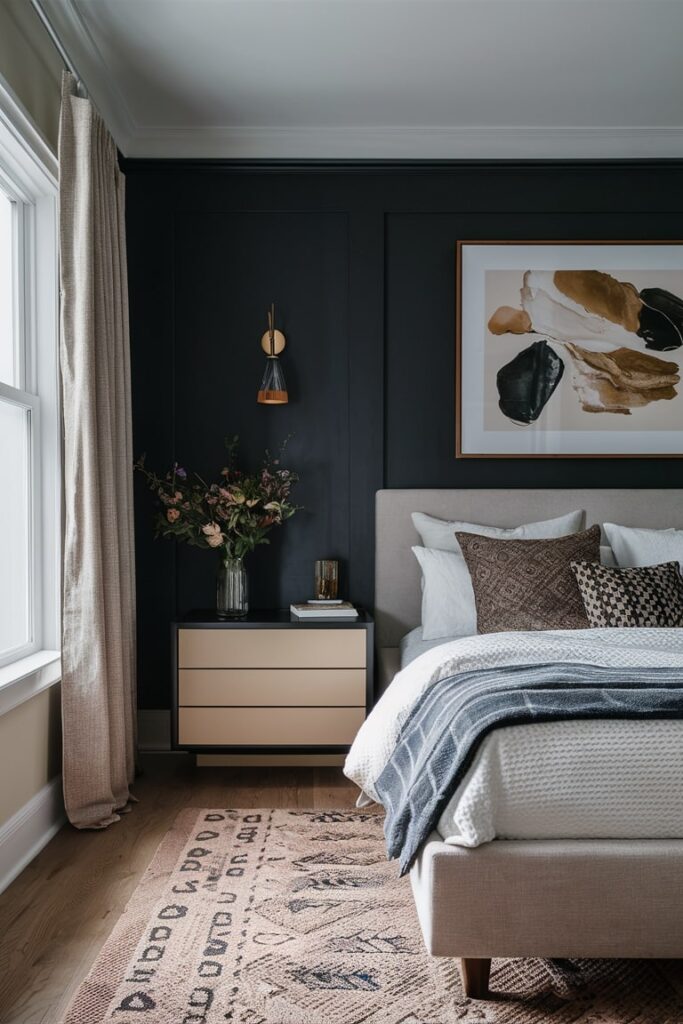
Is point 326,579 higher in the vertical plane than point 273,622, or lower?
higher

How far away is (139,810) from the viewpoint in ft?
10.5

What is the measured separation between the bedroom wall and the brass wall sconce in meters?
0.06

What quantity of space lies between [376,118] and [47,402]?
6.24 feet

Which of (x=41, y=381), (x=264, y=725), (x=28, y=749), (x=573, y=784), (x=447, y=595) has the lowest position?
(x=264, y=725)

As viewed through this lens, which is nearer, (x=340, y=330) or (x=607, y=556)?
(x=607, y=556)

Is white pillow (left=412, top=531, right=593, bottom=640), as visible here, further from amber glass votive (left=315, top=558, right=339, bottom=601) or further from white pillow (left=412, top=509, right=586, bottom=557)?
amber glass votive (left=315, top=558, right=339, bottom=601)

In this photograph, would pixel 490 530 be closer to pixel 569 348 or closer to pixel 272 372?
pixel 569 348

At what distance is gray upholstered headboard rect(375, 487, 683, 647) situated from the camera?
3879 mm

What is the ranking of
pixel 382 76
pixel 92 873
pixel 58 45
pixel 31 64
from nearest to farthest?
pixel 92 873 → pixel 31 64 → pixel 58 45 → pixel 382 76

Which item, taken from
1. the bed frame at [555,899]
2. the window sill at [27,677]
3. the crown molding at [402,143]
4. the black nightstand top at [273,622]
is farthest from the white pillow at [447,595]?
the crown molding at [402,143]

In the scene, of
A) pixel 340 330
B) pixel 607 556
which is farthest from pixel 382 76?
pixel 607 556

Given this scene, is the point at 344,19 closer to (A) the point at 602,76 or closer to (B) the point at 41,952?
(A) the point at 602,76

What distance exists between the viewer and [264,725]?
3506 mm

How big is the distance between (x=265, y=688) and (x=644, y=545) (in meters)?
1.65
